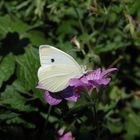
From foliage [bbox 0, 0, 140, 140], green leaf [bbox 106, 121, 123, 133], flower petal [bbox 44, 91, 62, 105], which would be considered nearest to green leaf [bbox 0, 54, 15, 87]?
foliage [bbox 0, 0, 140, 140]

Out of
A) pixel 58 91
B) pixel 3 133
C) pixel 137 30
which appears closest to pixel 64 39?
pixel 137 30

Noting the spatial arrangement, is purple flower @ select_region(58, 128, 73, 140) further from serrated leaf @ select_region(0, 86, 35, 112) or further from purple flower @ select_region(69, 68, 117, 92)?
purple flower @ select_region(69, 68, 117, 92)

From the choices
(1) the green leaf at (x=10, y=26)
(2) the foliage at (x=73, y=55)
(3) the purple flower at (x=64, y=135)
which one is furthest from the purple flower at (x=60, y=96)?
(1) the green leaf at (x=10, y=26)

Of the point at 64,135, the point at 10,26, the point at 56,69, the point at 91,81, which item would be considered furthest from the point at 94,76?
the point at 10,26

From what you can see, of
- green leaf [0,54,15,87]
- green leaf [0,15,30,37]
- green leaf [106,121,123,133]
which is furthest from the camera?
green leaf [106,121,123,133]

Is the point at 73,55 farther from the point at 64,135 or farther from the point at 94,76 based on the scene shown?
the point at 94,76

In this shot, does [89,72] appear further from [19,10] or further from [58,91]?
[19,10]
